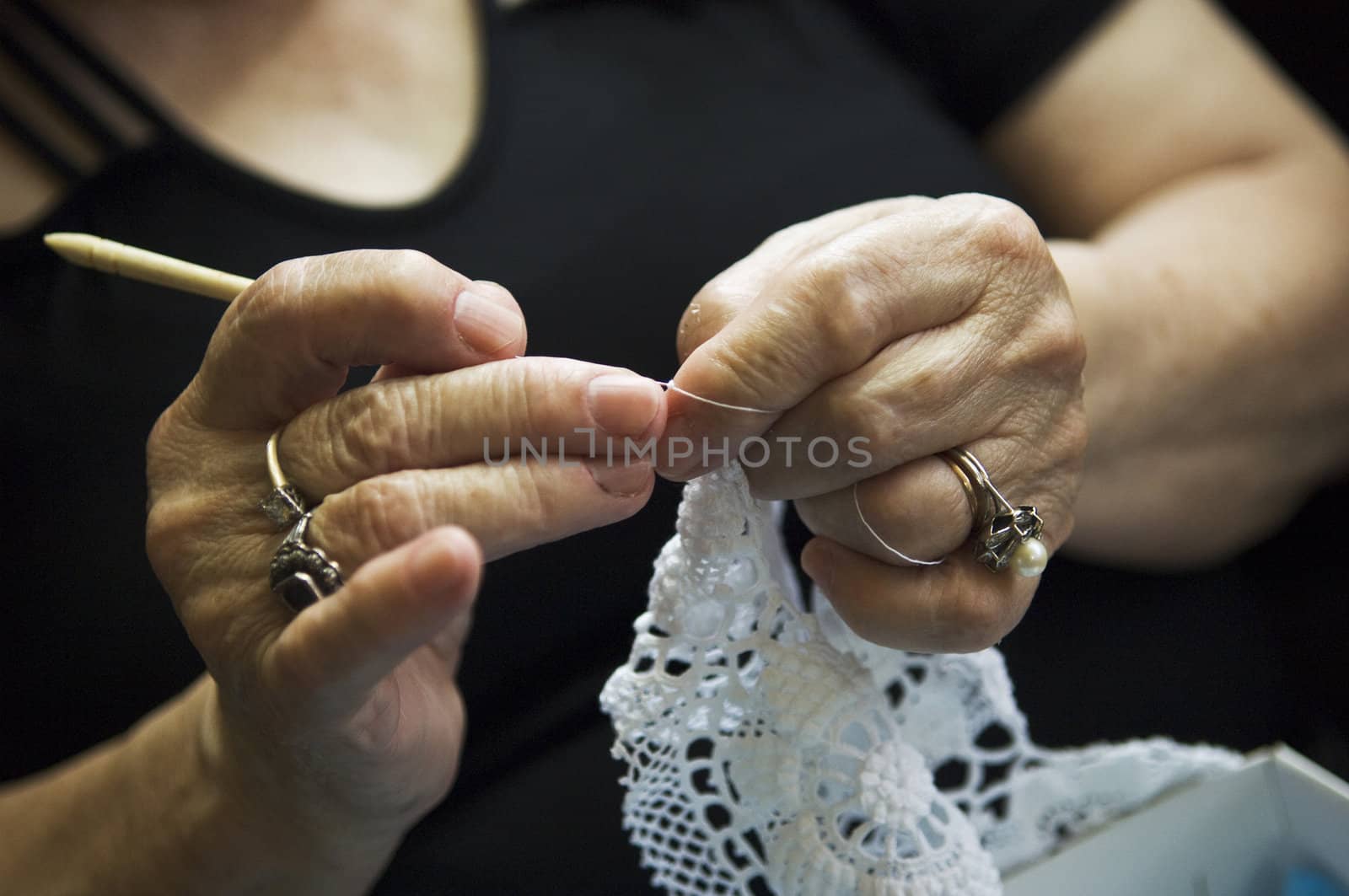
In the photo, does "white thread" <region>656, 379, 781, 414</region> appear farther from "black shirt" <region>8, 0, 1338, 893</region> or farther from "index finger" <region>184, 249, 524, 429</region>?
"black shirt" <region>8, 0, 1338, 893</region>

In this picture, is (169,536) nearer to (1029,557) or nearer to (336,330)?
(336,330)

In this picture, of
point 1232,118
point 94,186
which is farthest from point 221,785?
point 1232,118

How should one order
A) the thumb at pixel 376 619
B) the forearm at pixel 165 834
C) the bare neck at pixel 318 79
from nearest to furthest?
1. the thumb at pixel 376 619
2. the forearm at pixel 165 834
3. the bare neck at pixel 318 79

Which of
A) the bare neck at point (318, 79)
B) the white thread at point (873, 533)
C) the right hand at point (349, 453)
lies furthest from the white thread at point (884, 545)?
the bare neck at point (318, 79)

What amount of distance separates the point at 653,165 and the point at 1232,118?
60 cm

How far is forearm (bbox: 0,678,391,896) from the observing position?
2.00ft

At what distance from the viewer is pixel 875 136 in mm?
904

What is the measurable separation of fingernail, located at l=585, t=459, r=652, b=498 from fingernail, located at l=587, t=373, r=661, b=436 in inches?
1.0

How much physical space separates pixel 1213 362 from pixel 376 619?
775 mm

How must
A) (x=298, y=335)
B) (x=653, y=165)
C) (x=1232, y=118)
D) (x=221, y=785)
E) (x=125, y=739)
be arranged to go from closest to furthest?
1. (x=298, y=335)
2. (x=221, y=785)
3. (x=125, y=739)
4. (x=653, y=165)
5. (x=1232, y=118)

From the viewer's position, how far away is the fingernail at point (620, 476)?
0.50 m

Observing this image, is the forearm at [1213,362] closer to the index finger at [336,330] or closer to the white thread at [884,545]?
the white thread at [884,545]

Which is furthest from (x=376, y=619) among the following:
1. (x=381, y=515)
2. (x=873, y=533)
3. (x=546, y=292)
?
(x=546, y=292)

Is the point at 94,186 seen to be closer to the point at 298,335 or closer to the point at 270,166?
the point at 270,166
